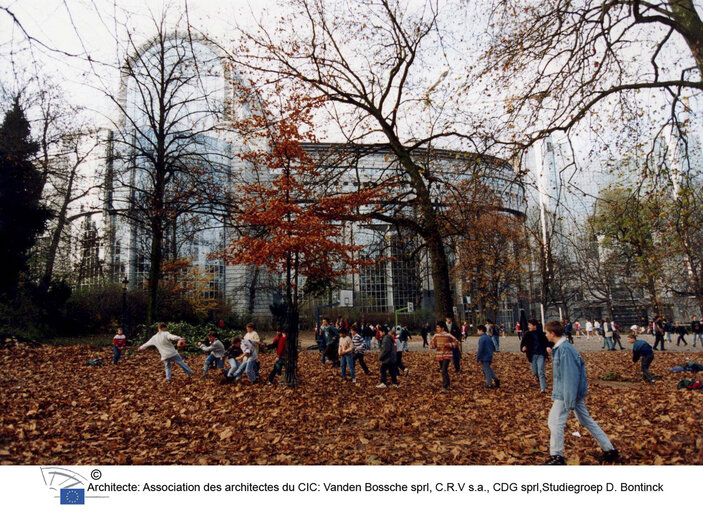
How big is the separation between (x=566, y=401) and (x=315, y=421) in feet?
13.9

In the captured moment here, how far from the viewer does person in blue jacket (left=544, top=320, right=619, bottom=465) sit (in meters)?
4.88

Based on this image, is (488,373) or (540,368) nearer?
(540,368)

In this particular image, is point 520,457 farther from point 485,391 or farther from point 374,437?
point 485,391

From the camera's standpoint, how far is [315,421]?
7.46 metres

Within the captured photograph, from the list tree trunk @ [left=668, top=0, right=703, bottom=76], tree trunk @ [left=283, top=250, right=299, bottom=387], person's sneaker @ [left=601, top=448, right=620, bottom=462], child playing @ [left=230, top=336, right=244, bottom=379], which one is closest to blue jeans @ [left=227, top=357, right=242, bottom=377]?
child playing @ [left=230, top=336, right=244, bottom=379]

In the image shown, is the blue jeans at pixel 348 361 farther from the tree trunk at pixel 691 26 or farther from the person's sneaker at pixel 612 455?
the tree trunk at pixel 691 26

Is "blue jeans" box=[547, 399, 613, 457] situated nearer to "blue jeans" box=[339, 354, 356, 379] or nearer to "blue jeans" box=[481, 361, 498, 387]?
"blue jeans" box=[481, 361, 498, 387]

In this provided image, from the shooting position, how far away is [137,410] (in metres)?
8.17

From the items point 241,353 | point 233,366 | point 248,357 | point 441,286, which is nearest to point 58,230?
point 241,353

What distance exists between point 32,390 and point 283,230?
659cm

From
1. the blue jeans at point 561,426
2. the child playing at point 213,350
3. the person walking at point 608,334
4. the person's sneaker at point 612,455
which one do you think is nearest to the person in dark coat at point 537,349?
the person's sneaker at point 612,455

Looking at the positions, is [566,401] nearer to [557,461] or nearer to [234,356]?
[557,461]
